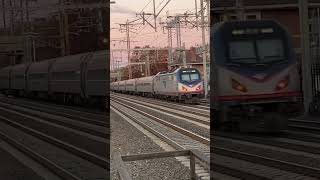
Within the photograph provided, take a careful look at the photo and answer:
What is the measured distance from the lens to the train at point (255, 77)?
354cm

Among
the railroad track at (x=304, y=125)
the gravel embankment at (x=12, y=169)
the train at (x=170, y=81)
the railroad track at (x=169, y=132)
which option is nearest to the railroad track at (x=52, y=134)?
the gravel embankment at (x=12, y=169)

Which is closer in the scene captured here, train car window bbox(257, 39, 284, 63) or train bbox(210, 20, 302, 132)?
train bbox(210, 20, 302, 132)

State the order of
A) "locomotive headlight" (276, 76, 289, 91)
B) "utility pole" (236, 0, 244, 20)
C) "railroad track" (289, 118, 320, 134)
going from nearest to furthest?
"utility pole" (236, 0, 244, 20), "locomotive headlight" (276, 76, 289, 91), "railroad track" (289, 118, 320, 134)

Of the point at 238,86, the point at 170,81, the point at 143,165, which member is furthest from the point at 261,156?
the point at 170,81

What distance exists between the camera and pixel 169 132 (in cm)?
471

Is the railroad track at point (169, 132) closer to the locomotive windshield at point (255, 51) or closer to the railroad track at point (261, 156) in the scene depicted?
the railroad track at point (261, 156)

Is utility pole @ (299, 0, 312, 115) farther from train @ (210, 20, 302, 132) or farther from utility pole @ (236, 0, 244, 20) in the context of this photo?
utility pole @ (236, 0, 244, 20)

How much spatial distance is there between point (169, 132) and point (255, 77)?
4.20 feet

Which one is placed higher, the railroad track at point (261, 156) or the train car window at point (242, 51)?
the train car window at point (242, 51)

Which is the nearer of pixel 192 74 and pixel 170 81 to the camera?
pixel 192 74

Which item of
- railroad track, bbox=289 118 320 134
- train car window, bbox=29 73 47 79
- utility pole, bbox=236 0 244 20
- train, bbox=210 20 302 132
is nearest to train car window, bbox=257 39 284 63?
train, bbox=210 20 302 132

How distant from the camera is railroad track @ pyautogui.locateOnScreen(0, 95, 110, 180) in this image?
3793 mm

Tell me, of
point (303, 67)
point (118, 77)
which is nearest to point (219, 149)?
point (118, 77)

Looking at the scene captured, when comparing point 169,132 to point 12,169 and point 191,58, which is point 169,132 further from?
point 12,169
